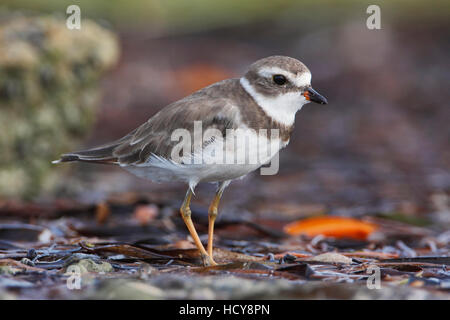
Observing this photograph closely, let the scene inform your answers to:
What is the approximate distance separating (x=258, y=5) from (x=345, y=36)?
119 inches

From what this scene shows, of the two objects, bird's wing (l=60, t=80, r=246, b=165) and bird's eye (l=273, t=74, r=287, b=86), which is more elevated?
bird's eye (l=273, t=74, r=287, b=86)

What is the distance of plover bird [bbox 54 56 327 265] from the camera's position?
13.9 ft

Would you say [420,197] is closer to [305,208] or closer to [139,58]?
[305,208]

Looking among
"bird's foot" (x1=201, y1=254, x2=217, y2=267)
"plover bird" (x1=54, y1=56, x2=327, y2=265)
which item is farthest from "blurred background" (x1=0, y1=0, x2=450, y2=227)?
"bird's foot" (x1=201, y1=254, x2=217, y2=267)

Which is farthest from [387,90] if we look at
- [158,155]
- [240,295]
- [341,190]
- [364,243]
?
[240,295]

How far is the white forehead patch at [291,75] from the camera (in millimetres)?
4422

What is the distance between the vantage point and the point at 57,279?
3590mm

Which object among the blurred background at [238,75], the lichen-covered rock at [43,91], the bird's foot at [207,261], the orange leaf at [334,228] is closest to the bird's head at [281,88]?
the bird's foot at [207,261]

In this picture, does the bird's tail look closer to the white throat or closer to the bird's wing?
the bird's wing

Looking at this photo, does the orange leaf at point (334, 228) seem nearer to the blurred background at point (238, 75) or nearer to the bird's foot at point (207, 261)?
the blurred background at point (238, 75)

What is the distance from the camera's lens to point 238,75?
12.2 metres

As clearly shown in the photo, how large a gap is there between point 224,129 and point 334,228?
1.93 m
